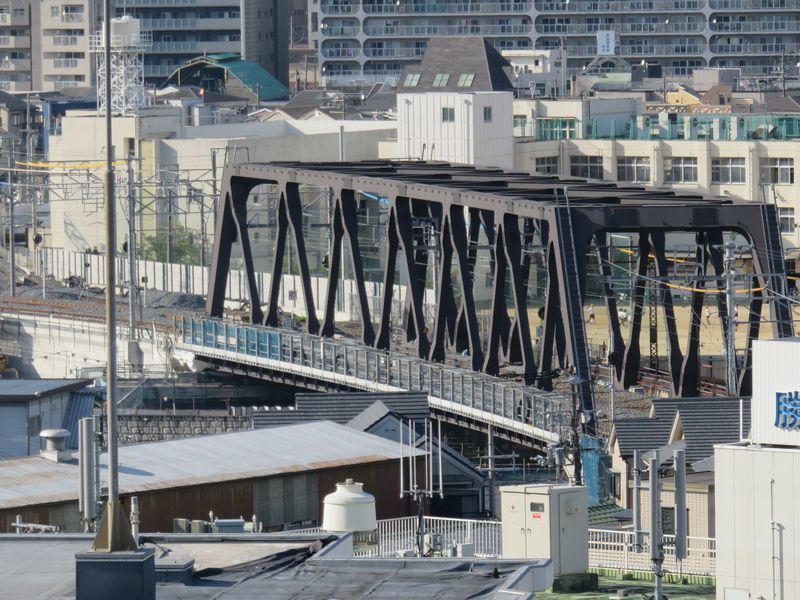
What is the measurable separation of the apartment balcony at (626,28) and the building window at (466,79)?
43550 mm

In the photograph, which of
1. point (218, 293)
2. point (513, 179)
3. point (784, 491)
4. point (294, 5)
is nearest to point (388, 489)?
point (784, 491)

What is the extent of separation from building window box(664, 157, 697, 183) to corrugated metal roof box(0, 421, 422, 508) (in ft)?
173

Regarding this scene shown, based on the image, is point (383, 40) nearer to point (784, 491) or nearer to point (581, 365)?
point (581, 365)

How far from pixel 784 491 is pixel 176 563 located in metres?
12.5

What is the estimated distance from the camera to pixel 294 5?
7382 inches

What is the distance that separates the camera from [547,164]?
94312 mm

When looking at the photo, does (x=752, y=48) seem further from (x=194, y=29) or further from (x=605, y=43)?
(x=194, y=29)

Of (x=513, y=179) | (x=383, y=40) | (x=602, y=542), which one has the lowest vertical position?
(x=602, y=542)

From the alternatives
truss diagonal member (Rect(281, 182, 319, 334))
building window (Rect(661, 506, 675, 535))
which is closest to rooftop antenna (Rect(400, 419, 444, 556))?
building window (Rect(661, 506, 675, 535))

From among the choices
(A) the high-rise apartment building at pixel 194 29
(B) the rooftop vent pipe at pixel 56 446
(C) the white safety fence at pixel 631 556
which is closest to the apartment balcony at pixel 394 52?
(A) the high-rise apartment building at pixel 194 29

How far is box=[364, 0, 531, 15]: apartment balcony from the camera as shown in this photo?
147m

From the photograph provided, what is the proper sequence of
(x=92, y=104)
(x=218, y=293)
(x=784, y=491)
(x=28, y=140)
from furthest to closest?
(x=92, y=104), (x=28, y=140), (x=218, y=293), (x=784, y=491)

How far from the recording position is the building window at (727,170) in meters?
90.8

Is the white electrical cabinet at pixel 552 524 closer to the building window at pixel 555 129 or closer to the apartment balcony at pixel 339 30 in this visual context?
the building window at pixel 555 129
